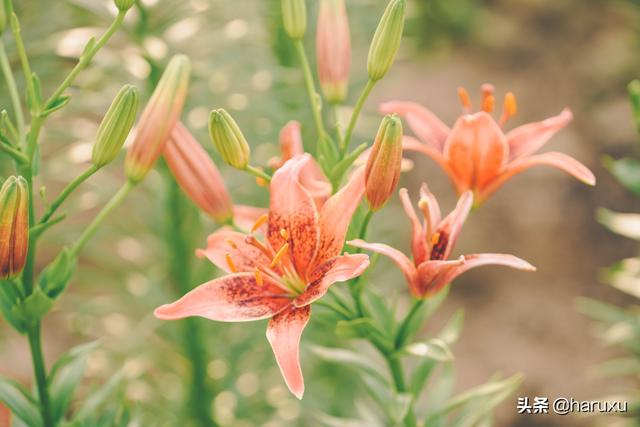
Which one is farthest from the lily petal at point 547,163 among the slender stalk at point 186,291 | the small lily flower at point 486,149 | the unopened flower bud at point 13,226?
the slender stalk at point 186,291

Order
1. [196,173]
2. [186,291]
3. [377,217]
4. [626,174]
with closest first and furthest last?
[196,173] < [626,174] < [186,291] < [377,217]

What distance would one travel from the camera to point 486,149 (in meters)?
0.67

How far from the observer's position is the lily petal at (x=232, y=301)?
22.9 inches

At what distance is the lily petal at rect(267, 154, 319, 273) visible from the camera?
0.61 m

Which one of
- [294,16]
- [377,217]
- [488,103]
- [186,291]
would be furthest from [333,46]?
[377,217]

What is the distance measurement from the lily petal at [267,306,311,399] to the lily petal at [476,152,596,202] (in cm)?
21

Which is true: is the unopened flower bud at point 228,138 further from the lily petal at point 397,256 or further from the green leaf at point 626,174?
the green leaf at point 626,174

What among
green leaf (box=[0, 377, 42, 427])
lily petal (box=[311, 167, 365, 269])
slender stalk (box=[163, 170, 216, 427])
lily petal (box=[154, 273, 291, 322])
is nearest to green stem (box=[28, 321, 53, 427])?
green leaf (box=[0, 377, 42, 427])

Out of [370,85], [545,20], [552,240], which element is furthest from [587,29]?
[370,85]

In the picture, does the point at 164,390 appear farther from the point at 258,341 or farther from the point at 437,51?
the point at 437,51

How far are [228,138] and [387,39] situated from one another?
0.15 metres

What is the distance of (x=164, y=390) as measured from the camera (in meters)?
1.30

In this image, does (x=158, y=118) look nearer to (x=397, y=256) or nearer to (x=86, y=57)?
(x=86, y=57)

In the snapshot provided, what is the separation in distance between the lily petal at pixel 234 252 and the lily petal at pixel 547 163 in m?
0.21
